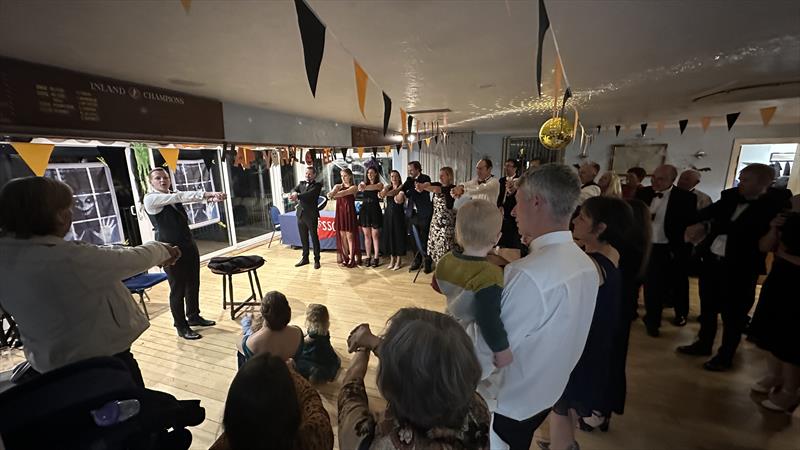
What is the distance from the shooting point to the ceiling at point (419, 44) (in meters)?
1.21

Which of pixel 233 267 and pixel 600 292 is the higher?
pixel 600 292

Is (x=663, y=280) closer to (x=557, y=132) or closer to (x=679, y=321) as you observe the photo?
(x=679, y=321)

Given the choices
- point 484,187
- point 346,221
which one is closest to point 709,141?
point 484,187

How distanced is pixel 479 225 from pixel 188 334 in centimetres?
307

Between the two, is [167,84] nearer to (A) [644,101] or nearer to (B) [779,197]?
(B) [779,197]

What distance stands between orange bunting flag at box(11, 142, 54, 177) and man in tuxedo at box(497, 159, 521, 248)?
4.05m

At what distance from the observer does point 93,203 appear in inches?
166

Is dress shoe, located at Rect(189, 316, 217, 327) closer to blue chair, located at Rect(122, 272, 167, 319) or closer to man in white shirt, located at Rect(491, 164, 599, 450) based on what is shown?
blue chair, located at Rect(122, 272, 167, 319)

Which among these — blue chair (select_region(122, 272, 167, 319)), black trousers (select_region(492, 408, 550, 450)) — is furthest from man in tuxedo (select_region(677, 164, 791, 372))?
blue chair (select_region(122, 272, 167, 319))

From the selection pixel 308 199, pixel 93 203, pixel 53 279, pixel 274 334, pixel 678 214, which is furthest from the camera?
pixel 308 199

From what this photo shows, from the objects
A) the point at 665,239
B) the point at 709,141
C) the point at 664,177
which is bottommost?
the point at 665,239

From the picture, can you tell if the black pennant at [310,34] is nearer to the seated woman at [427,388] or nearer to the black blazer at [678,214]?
the seated woman at [427,388]

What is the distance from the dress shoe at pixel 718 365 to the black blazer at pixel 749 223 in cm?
74

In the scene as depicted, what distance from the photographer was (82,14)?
1.17 meters
